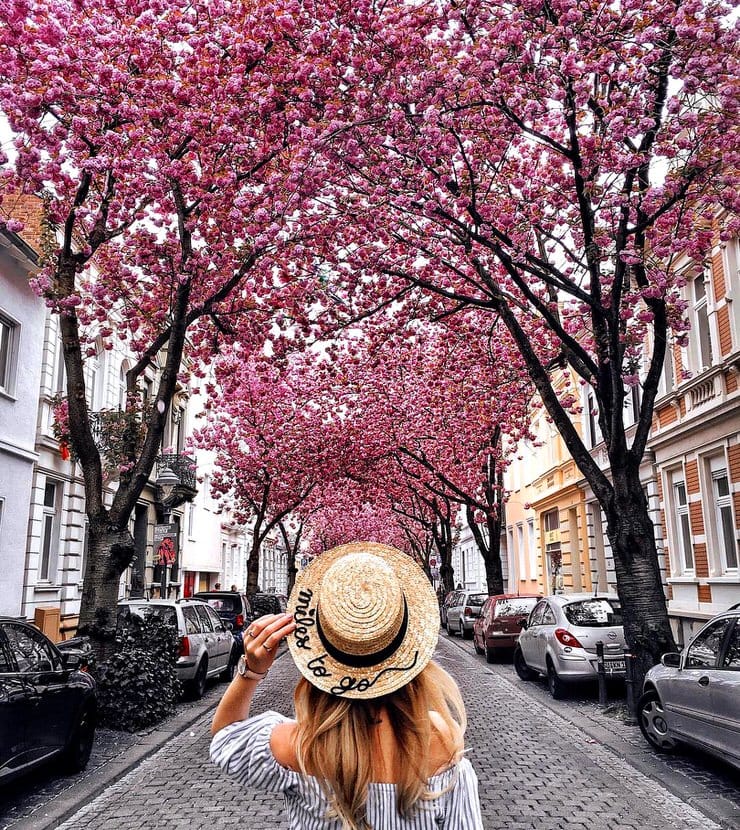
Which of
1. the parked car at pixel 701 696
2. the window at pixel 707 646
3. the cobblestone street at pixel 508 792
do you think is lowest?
the cobblestone street at pixel 508 792

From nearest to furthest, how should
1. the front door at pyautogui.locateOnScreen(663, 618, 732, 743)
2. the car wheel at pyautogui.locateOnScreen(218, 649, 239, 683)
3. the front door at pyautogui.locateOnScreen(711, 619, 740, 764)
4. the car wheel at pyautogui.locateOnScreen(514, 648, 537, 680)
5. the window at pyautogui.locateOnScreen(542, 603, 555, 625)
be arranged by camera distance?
the front door at pyautogui.locateOnScreen(711, 619, 740, 764)
the front door at pyautogui.locateOnScreen(663, 618, 732, 743)
the window at pyautogui.locateOnScreen(542, 603, 555, 625)
the car wheel at pyautogui.locateOnScreen(514, 648, 537, 680)
the car wheel at pyautogui.locateOnScreen(218, 649, 239, 683)

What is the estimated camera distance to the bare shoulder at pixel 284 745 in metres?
2.07

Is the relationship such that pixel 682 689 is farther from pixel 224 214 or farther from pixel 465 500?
pixel 465 500

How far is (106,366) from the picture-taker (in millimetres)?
22266

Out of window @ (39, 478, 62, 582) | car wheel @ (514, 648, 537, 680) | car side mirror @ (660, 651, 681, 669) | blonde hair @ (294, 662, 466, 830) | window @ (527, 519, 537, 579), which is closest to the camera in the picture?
blonde hair @ (294, 662, 466, 830)

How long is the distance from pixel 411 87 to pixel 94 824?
8.63 metres

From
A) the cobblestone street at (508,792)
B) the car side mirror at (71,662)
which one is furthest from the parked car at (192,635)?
the car side mirror at (71,662)

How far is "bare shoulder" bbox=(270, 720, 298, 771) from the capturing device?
2.07 m

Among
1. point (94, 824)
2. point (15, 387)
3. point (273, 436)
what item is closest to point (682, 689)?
point (94, 824)

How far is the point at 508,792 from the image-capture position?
24.9 ft

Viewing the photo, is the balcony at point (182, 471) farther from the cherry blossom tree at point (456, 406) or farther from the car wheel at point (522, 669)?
the car wheel at point (522, 669)

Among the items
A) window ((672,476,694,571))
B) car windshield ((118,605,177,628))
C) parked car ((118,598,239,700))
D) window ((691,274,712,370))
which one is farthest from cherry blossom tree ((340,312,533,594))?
car windshield ((118,605,177,628))

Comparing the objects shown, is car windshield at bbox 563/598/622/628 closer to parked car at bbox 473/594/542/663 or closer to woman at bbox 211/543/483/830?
parked car at bbox 473/594/542/663

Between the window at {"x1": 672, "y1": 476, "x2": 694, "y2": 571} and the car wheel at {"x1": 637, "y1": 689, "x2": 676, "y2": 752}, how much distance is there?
10.5 m
